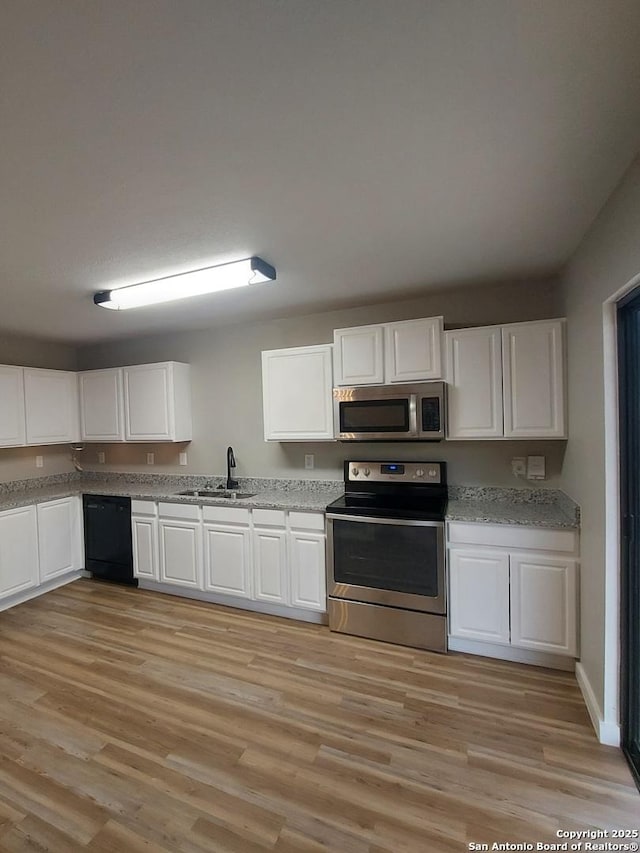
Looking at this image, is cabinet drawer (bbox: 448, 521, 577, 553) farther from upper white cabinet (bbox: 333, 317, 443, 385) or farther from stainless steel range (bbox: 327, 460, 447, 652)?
upper white cabinet (bbox: 333, 317, 443, 385)

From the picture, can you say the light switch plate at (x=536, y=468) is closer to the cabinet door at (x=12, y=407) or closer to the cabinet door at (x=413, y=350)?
the cabinet door at (x=413, y=350)

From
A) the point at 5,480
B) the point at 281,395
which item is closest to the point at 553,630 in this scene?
the point at 281,395

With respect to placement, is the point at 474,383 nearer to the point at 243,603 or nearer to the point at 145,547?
the point at 243,603

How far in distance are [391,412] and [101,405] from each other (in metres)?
3.16

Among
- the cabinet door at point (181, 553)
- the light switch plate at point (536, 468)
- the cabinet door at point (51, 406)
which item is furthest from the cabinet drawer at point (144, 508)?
the light switch plate at point (536, 468)

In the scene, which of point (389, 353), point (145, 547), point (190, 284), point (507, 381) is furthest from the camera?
point (145, 547)

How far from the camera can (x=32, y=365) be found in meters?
4.30

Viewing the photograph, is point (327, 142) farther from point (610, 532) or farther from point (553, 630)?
point (553, 630)

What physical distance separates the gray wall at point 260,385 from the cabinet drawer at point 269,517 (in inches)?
23.3

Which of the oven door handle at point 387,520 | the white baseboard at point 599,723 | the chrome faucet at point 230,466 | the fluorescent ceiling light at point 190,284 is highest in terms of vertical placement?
the fluorescent ceiling light at point 190,284

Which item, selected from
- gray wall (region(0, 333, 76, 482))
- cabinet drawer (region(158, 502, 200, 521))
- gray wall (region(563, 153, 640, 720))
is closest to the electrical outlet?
gray wall (region(563, 153, 640, 720))

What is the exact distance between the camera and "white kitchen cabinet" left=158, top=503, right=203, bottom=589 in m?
3.50

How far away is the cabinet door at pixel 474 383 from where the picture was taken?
2.73 meters

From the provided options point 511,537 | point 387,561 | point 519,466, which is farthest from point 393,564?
point 519,466
